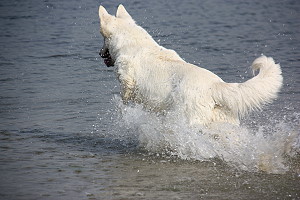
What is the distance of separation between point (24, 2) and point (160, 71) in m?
14.2

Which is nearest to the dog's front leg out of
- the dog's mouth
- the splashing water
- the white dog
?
the white dog

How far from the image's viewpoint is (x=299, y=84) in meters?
10.2

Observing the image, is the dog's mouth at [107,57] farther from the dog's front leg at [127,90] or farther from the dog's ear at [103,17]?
the dog's front leg at [127,90]

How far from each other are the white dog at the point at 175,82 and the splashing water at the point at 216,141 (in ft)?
0.38

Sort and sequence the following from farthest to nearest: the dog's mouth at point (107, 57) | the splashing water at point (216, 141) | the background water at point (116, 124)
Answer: the dog's mouth at point (107, 57), the splashing water at point (216, 141), the background water at point (116, 124)

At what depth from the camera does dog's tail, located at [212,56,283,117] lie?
6.09 metres

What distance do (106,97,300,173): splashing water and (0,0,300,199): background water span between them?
16mm

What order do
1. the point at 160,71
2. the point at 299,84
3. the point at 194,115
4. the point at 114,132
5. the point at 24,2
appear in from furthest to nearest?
the point at 24,2, the point at 299,84, the point at 114,132, the point at 160,71, the point at 194,115

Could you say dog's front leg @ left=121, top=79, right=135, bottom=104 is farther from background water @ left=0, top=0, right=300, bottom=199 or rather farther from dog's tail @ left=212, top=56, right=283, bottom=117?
dog's tail @ left=212, top=56, right=283, bottom=117

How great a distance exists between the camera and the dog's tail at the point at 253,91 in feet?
20.0

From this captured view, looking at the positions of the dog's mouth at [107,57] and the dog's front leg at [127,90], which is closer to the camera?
the dog's front leg at [127,90]

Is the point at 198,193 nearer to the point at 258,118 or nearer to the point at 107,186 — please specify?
the point at 107,186

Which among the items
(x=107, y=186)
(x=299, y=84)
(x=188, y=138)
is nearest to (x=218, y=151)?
(x=188, y=138)

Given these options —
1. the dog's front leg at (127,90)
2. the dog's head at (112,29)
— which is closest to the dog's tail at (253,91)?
the dog's front leg at (127,90)
